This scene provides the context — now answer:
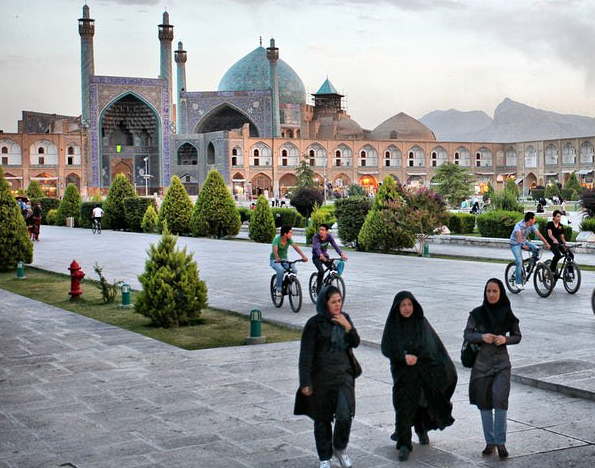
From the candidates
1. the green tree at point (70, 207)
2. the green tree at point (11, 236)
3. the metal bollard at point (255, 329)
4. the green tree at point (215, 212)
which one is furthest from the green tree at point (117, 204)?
the metal bollard at point (255, 329)

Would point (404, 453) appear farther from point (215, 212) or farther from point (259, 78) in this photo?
point (259, 78)

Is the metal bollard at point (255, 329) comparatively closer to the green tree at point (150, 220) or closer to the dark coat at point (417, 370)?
the dark coat at point (417, 370)

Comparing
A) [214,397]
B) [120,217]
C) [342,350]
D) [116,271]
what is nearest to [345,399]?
[342,350]

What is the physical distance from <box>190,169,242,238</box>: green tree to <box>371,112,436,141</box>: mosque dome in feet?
159

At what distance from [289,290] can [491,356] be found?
16.9 feet

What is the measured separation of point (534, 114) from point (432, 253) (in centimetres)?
15167

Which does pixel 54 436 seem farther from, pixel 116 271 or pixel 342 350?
pixel 116 271

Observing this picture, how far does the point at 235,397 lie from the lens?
5.48 meters

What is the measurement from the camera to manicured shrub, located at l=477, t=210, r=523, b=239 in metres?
19.9

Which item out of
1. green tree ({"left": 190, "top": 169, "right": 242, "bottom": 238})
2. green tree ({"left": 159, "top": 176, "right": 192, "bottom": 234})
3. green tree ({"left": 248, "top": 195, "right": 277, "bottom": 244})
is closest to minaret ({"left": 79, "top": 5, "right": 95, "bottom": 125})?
green tree ({"left": 159, "top": 176, "right": 192, "bottom": 234})

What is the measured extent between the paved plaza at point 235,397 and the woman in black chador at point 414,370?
0.20m

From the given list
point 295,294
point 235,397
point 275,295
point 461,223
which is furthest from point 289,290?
point 461,223

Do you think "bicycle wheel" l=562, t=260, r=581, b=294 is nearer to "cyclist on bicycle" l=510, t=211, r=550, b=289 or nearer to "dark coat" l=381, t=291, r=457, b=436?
"cyclist on bicycle" l=510, t=211, r=550, b=289

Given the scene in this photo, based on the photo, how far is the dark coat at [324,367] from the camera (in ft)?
13.0
